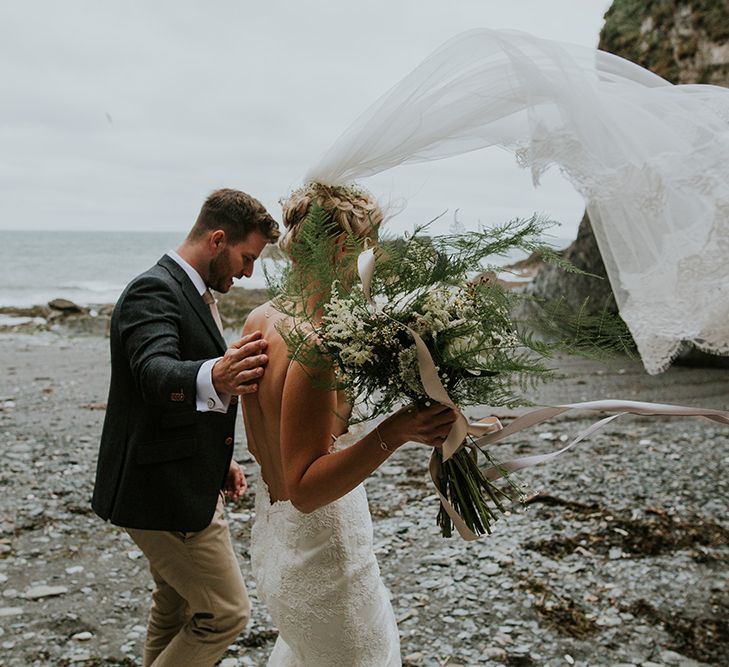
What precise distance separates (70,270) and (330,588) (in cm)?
5226

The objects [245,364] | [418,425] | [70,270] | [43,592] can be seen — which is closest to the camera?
[418,425]

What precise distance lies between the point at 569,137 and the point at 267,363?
127 cm

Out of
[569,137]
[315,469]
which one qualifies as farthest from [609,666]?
[569,137]

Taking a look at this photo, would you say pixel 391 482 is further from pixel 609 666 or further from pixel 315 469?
pixel 315 469

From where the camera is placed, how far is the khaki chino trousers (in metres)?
3.30

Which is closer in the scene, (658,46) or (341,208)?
(341,208)

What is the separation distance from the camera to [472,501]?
109 inches

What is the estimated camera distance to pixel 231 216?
→ 3.66 m

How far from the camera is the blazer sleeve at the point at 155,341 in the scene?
302 centimetres

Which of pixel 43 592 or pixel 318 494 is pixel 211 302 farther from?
pixel 43 592

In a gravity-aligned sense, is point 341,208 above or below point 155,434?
above

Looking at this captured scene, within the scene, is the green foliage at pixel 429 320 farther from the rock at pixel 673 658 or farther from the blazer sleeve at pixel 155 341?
the rock at pixel 673 658

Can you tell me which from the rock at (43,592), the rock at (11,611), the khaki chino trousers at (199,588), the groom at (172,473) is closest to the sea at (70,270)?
the rock at (43,592)

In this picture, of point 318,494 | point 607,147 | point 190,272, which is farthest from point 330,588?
point 607,147
